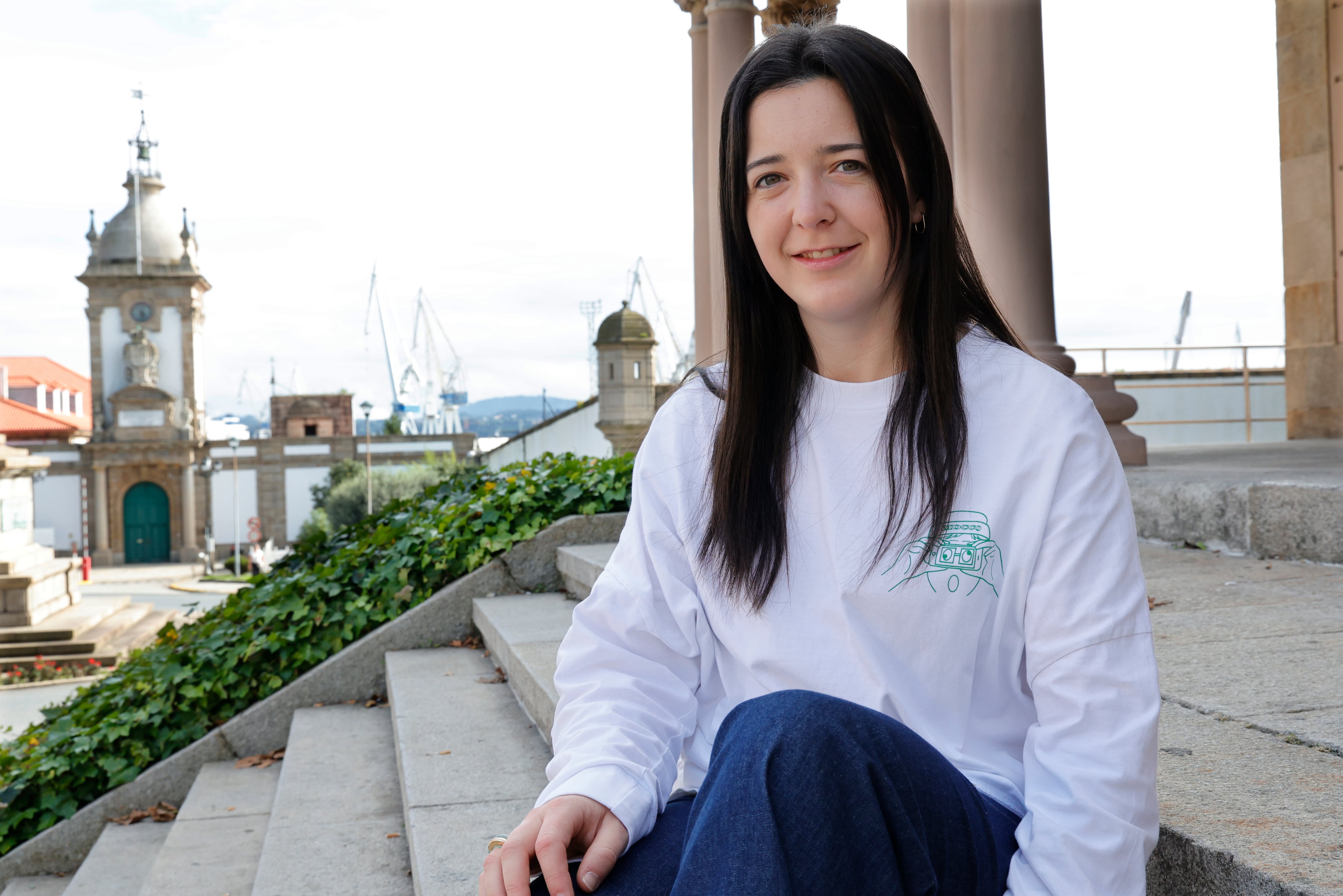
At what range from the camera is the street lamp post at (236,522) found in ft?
112

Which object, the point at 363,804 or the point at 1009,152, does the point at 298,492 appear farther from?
the point at 363,804

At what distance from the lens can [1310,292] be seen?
7.28 meters

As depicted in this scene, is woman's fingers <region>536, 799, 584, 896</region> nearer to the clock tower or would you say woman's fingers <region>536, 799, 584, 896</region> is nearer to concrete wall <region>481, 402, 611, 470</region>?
concrete wall <region>481, 402, 611, 470</region>

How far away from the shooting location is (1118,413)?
196 inches

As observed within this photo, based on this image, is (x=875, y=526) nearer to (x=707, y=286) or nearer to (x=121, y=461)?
(x=707, y=286)

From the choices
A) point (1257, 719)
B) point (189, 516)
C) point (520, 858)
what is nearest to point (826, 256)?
point (520, 858)

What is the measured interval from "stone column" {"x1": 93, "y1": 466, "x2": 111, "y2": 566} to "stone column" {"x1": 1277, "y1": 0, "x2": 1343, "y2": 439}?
1761 inches

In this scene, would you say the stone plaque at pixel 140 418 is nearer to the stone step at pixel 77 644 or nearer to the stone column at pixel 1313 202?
the stone step at pixel 77 644

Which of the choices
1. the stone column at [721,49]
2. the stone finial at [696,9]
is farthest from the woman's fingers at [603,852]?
the stone finial at [696,9]

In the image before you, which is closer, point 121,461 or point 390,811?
point 390,811

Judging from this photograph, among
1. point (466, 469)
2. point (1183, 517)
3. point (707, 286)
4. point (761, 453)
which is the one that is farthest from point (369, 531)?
point (761, 453)

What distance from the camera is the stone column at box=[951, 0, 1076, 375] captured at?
15.1ft

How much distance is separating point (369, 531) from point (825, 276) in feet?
16.6

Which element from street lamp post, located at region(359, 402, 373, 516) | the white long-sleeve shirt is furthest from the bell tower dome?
the white long-sleeve shirt
